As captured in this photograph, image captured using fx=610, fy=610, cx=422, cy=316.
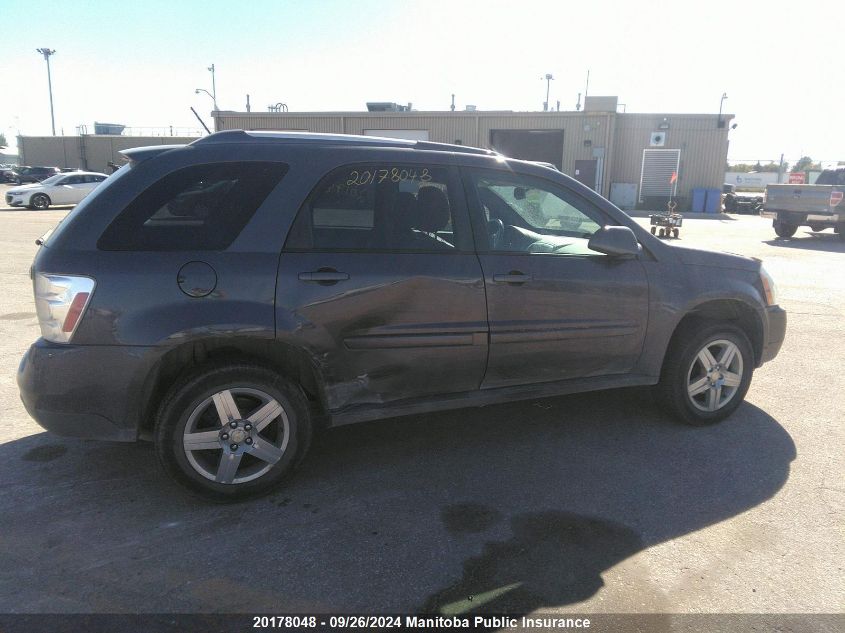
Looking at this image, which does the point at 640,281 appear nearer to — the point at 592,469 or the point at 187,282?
the point at 592,469

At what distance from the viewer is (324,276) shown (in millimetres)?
3170

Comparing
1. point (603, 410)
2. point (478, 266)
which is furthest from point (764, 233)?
point (478, 266)

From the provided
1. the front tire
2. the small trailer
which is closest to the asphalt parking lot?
the front tire

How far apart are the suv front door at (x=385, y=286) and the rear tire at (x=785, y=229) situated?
1742 centimetres

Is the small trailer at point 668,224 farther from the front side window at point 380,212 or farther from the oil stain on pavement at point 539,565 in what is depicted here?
the oil stain on pavement at point 539,565

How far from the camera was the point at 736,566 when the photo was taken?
273cm

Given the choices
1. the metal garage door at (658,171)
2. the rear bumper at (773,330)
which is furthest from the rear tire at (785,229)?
the rear bumper at (773,330)

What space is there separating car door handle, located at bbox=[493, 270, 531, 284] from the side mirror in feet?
1.63

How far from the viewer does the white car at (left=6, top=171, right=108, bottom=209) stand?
24.4 meters

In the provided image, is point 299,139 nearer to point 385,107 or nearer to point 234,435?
point 234,435

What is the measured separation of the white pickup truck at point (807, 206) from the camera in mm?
16234

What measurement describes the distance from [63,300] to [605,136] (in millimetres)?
31771

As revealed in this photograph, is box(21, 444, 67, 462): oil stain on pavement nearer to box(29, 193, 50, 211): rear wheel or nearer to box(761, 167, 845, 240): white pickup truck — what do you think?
box(761, 167, 845, 240): white pickup truck

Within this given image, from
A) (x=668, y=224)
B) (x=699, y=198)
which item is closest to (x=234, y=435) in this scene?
(x=668, y=224)
